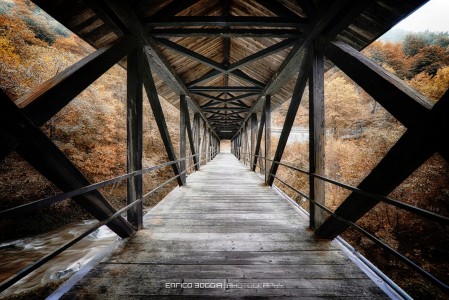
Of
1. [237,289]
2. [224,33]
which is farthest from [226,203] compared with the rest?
[224,33]

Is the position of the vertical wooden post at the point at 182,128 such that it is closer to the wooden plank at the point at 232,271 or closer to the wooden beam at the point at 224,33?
Result: the wooden beam at the point at 224,33

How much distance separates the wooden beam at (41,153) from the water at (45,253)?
649 cm

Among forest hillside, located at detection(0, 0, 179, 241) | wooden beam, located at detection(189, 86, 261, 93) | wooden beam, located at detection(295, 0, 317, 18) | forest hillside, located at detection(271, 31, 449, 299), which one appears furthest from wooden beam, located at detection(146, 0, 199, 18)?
forest hillside, located at detection(0, 0, 179, 241)

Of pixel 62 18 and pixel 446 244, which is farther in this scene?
pixel 446 244

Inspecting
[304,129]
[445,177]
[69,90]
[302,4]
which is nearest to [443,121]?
[302,4]

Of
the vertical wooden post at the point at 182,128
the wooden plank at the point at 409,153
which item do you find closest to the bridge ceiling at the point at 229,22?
the wooden plank at the point at 409,153

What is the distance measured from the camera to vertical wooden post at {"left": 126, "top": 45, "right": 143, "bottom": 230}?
3.24 meters

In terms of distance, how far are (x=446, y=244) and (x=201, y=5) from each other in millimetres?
13513

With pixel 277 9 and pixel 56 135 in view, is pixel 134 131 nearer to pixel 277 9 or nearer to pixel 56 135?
pixel 277 9

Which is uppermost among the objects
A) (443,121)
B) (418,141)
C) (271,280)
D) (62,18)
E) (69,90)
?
(62,18)

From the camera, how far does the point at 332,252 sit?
2633mm

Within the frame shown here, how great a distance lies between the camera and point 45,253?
9641 mm

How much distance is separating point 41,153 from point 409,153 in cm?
272

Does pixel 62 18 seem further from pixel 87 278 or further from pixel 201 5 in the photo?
pixel 87 278
